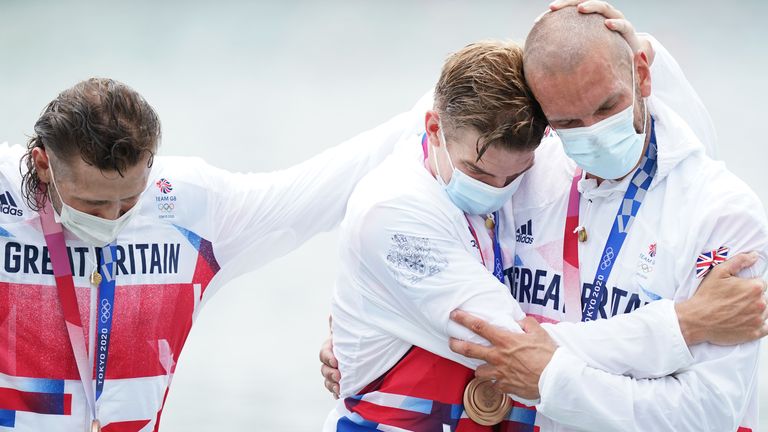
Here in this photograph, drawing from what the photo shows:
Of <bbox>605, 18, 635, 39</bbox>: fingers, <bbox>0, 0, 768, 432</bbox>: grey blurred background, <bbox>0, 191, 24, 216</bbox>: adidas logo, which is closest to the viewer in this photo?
<bbox>605, 18, 635, 39</bbox>: fingers

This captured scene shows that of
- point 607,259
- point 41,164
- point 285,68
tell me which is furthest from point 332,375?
point 285,68

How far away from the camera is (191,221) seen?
2.98 m

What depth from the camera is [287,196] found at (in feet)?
10.1

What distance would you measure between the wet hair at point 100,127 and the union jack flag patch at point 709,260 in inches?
51.4

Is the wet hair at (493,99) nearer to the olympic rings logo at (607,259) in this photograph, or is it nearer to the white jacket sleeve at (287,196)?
the olympic rings logo at (607,259)

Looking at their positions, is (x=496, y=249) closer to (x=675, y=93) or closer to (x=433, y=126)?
(x=433, y=126)

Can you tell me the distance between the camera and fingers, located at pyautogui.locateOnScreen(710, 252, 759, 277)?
235cm

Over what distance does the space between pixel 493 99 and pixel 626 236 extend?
1.43 ft

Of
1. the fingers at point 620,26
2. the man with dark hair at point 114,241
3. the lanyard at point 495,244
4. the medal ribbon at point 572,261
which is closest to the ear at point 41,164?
the man with dark hair at point 114,241

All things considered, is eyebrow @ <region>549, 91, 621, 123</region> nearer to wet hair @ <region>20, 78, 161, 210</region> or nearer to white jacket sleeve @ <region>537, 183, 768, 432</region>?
white jacket sleeve @ <region>537, 183, 768, 432</region>

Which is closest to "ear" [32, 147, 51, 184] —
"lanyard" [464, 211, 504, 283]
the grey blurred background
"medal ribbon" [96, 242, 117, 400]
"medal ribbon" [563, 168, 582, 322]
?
"medal ribbon" [96, 242, 117, 400]

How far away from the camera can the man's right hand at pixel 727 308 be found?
2352 millimetres

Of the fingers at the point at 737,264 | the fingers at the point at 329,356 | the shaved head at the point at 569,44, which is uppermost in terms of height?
the shaved head at the point at 569,44

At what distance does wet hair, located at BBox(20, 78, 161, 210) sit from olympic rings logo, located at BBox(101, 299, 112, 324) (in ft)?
1.21
